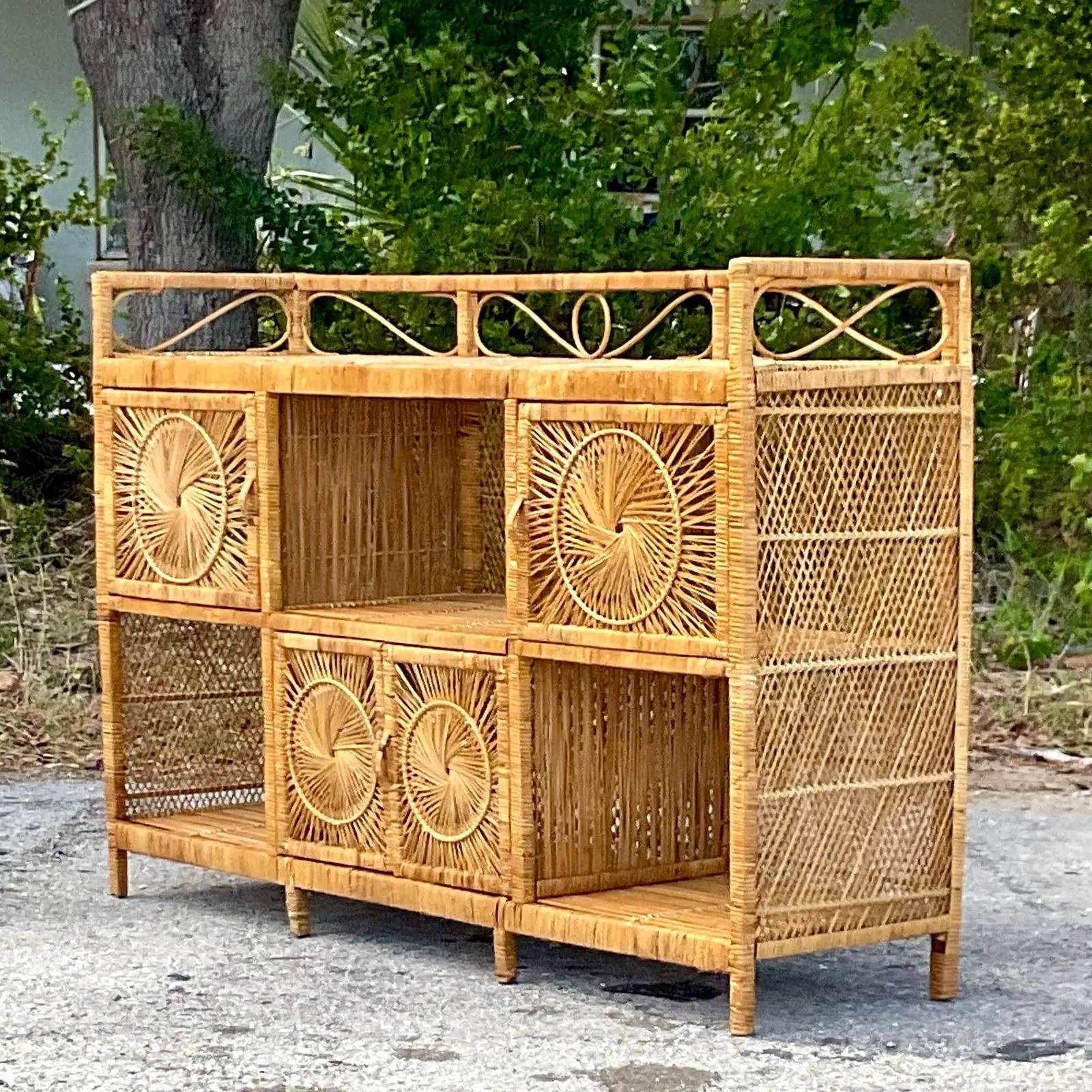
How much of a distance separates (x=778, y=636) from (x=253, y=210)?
410 cm

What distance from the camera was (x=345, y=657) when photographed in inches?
219

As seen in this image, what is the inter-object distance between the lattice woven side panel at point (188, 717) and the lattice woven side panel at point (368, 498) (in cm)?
64

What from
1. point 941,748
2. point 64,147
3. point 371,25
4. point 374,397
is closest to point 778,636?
point 941,748

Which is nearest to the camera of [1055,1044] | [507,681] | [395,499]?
[1055,1044]

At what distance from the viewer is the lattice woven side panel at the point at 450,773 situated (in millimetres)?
5262

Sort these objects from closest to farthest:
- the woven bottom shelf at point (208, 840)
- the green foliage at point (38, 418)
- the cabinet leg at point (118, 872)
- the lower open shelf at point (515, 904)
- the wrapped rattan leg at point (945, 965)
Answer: the lower open shelf at point (515, 904) → the wrapped rattan leg at point (945, 965) → the woven bottom shelf at point (208, 840) → the cabinet leg at point (118, 872) → the green foliage at point (38, 418)

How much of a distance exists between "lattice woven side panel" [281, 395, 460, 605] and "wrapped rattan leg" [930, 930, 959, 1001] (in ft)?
5.44

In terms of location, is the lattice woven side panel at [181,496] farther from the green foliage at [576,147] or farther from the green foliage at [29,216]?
the green foliage at [29,216]

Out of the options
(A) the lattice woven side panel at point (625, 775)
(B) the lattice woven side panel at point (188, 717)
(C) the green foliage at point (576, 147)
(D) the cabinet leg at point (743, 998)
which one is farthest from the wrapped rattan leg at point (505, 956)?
(C) the green foliage at point (576, 147)

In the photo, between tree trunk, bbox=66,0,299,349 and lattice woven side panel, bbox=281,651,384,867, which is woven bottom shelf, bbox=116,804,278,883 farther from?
tree trunk, bbox=66,0,299,349

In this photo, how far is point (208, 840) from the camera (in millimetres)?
5922

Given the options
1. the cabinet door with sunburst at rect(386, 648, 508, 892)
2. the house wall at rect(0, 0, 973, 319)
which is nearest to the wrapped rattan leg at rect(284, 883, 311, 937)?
the cabinet door with sunburst at rect(386, 648, 508, 892)

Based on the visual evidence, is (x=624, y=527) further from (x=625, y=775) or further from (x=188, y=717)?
(x=188, y=717)

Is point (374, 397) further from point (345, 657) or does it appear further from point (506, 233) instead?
point (506, 233)
